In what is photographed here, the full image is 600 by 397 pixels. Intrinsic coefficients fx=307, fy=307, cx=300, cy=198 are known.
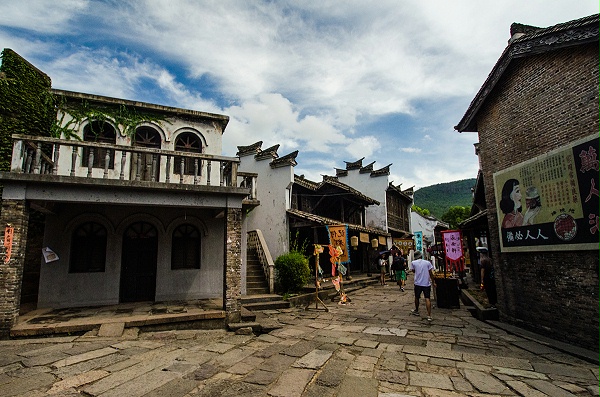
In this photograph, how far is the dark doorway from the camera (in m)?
9.81

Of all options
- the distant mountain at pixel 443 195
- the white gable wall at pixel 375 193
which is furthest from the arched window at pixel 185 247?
the distant mountain at pixel 443 195

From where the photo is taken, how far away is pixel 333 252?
11055mm

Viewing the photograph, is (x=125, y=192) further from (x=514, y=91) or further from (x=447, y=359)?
(x=514, y=91)

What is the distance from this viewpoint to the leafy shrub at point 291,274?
11.3 meters

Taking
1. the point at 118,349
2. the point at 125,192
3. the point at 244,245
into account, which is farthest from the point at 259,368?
the point at 244,245

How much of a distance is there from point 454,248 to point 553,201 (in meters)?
Answer: 5.24

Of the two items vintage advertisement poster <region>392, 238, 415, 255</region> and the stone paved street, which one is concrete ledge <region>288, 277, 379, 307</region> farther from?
the stone paved street

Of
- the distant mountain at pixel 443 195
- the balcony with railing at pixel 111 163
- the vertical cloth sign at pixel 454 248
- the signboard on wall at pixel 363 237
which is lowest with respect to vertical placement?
the vertical cloth sign at pixel 454 248

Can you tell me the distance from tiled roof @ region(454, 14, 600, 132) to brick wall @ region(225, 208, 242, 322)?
25.3 ft

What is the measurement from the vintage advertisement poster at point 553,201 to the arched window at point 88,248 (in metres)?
11.7

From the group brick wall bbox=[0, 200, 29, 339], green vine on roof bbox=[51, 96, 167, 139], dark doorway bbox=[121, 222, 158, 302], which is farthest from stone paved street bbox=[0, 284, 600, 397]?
green vine on roof bbox=[51, 96, 167, 139]

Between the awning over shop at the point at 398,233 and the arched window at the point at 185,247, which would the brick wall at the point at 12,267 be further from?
the awning over shop at the point at 398,233

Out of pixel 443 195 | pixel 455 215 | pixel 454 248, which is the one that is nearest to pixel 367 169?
pixel 454 248

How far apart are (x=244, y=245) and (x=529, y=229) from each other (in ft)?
27.5
